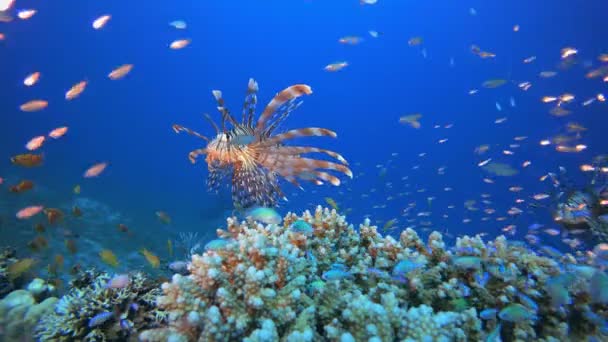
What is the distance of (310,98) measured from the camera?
6269cm

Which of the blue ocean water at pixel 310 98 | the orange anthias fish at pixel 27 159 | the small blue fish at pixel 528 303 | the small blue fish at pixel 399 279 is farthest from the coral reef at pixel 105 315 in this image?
the blue ocean water at pixel 310 98

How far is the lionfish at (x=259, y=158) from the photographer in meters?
3.54

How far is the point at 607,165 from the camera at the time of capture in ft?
22.6

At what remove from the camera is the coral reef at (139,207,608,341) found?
5.50 feet

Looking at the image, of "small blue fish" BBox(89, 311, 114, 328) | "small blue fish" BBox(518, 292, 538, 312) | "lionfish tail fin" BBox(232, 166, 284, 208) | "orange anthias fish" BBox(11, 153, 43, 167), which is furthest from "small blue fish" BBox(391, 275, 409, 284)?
"orange anthias fish" BBox(11, 153, 43, 167)

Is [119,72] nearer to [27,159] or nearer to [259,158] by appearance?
[27,159]

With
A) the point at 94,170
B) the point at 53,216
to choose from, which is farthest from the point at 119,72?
the point at 53,216

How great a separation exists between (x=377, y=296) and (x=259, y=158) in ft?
7.15

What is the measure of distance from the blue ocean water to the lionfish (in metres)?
8.06

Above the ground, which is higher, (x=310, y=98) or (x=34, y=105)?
(x=310, y=98)

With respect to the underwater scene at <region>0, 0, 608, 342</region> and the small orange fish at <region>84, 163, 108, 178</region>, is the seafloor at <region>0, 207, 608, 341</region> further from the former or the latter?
the small orange fish at <region>84, 163, 108, 178</region>

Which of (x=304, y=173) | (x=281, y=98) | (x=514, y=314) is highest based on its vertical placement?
(x=281, y=98)

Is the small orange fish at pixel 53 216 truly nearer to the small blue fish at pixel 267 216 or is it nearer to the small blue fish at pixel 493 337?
the small blue fish at pixel 267 216

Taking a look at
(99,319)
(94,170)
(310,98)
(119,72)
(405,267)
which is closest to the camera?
(405,267)
